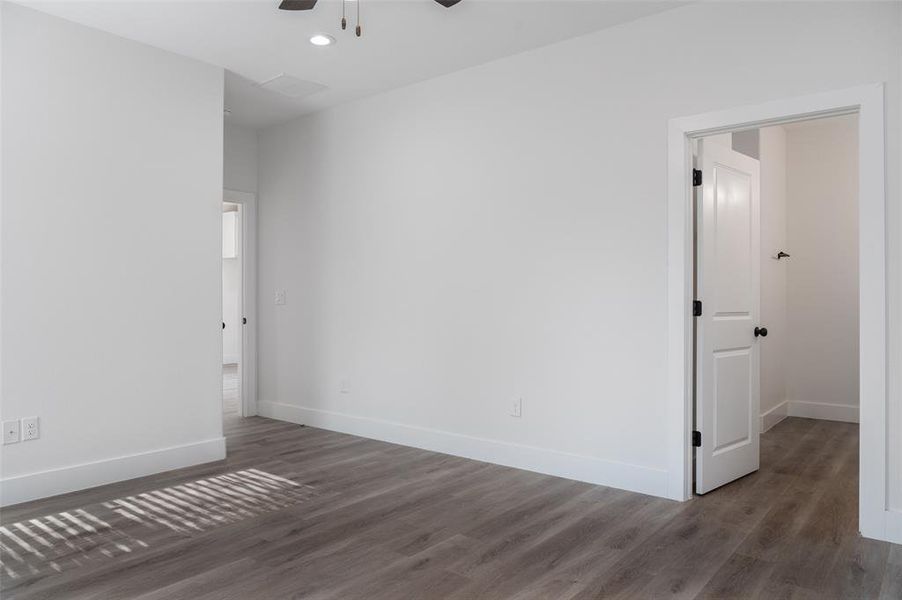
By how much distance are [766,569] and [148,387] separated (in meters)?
3.64

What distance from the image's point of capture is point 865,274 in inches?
109

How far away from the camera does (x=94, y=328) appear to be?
11.9 ft

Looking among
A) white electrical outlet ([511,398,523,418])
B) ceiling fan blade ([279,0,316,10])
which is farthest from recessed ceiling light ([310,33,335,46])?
white electrical outlet ([511,398,523,418])

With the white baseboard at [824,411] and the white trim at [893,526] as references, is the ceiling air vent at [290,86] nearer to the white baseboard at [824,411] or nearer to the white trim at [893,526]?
the white trim at [893,526]

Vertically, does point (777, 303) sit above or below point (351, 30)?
below

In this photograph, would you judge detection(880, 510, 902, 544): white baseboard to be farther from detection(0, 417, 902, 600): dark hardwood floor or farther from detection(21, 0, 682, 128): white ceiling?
detection(21, 0, 682, 128): white ceiling

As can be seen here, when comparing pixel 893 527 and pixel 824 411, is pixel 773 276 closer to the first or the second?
pixel 824 411

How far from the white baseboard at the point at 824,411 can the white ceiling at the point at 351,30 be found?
4.22m

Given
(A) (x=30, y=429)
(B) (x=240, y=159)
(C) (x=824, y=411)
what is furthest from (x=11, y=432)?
(C) (x=824, y=411)

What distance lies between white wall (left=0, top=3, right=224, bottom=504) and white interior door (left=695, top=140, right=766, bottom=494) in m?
3.24

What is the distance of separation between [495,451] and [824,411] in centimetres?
357

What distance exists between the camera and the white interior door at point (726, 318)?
135 inches

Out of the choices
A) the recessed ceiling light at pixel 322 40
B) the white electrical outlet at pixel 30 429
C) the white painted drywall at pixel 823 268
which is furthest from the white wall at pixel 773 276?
the white electrical outlet at pixel 30 429

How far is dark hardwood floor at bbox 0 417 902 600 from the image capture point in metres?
2.32
